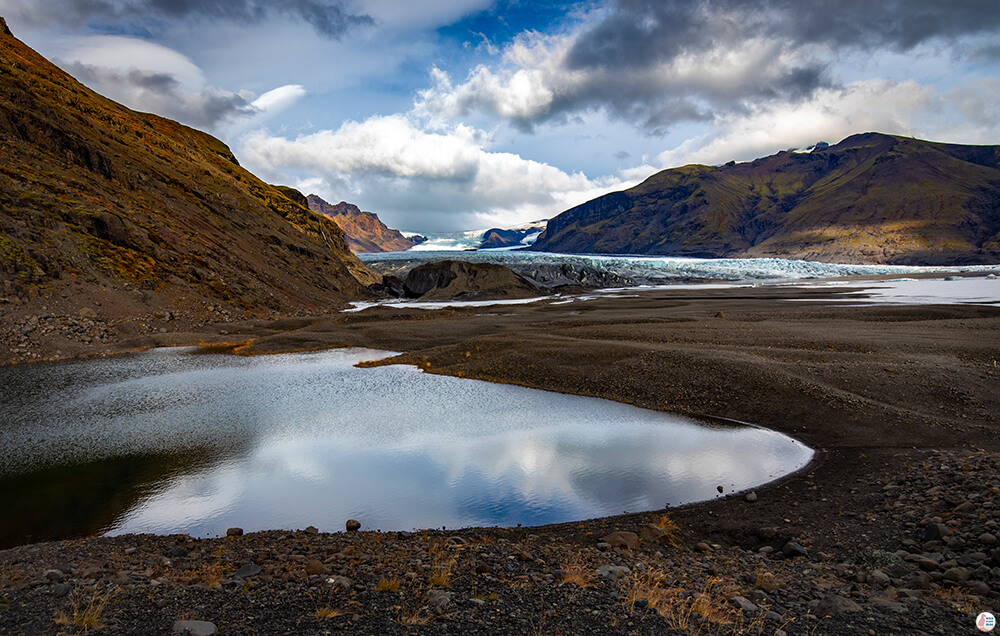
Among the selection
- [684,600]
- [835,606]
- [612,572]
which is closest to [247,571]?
[612,572]

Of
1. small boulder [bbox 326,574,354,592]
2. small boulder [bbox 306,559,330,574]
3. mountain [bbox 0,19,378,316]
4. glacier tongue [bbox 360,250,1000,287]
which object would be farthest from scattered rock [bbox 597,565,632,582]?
glacier tongue [bbox 360,250,1000,287]

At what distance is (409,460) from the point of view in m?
17.0

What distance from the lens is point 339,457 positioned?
1728cm

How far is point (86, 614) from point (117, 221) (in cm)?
5475

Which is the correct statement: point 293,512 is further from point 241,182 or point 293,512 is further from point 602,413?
point 241,182

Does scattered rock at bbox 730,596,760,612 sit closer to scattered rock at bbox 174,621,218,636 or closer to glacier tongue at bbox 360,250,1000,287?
scattered rock at bbox 174,621,218,636

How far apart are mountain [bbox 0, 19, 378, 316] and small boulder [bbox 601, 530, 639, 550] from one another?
44.7 m

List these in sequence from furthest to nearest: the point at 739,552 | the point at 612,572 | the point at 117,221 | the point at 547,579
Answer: the point at 117,221 < the point at 739,552 < the point at 612,572 < the point at 547,579

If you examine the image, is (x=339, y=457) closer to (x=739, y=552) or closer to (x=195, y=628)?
(x=195, y=628)

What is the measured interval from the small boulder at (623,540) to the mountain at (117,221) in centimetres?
4466

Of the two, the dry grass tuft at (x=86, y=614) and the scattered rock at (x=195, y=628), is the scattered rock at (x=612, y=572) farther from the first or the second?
the dry grass tuft at (x=86, y=614)

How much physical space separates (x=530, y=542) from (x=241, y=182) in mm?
104695

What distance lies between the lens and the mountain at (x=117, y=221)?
4106 centimetres

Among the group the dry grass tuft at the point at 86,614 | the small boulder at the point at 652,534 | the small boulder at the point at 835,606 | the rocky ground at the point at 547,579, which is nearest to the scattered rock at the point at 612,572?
the rocky ground at the point at 547,579
